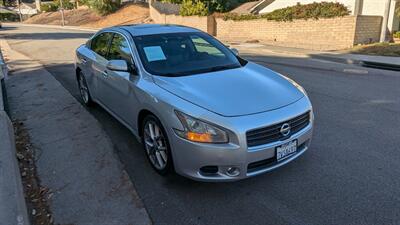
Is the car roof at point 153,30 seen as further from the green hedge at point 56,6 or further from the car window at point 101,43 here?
the green hedge at point 56,6

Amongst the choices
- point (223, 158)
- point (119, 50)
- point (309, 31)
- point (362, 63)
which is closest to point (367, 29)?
point (309, 31)

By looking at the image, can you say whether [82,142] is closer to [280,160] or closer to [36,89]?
[280,160]

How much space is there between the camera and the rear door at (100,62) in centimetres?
532

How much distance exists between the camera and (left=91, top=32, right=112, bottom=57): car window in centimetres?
541

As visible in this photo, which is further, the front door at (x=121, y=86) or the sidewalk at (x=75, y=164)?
the front door at (x=121, y=86)

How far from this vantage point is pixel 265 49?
1772 centimetres

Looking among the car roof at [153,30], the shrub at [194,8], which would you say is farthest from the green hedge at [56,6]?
the car roof at [153,30]

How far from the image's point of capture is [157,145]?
3.89 m

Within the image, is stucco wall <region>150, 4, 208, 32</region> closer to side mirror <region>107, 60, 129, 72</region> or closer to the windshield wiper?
the windshield wiper

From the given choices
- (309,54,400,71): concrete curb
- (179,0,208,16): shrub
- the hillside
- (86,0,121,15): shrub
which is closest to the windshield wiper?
(309,54,400,71): concrete curb

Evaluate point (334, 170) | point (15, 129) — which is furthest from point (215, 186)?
point (15, 129)

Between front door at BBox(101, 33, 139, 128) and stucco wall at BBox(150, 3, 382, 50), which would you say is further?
stucco wall at BBox(150, 3, 382, 50)

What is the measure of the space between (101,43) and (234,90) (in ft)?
9.58

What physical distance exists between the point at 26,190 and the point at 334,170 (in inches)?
133
